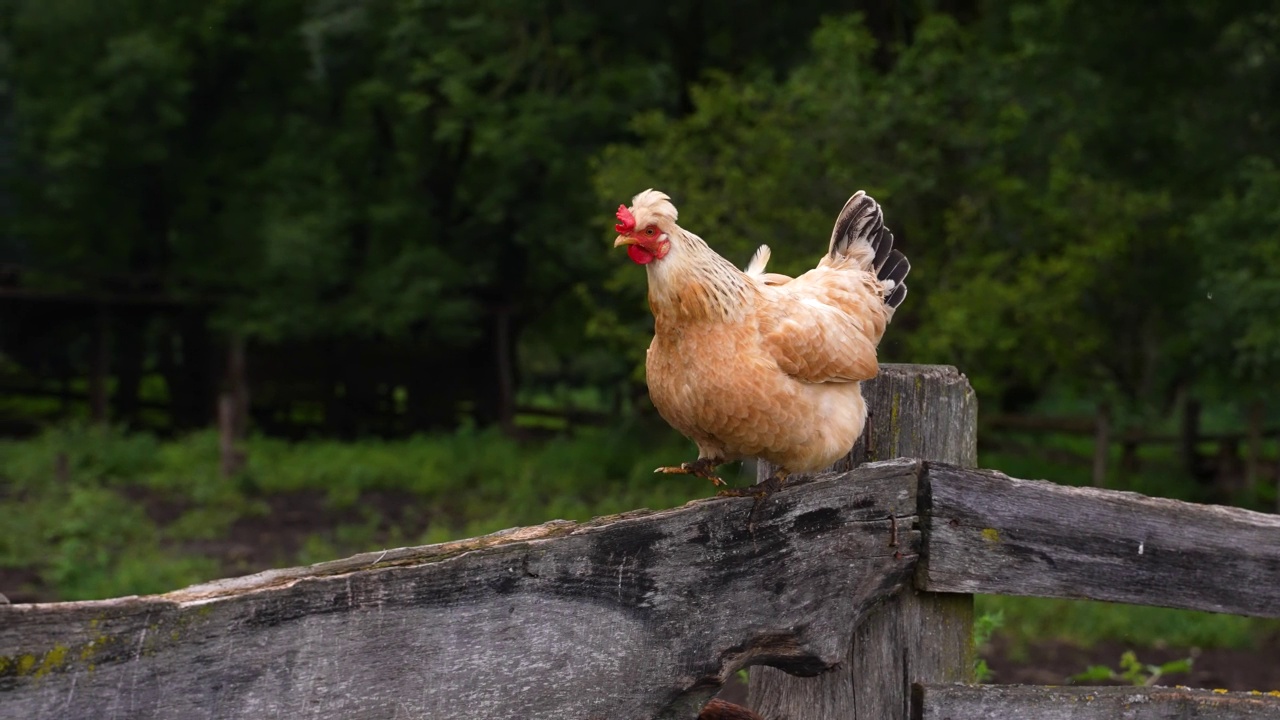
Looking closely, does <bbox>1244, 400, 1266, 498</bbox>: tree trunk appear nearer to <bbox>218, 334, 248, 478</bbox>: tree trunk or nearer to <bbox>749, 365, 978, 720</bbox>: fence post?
<bbox>218, 334, 248, 478</bbox>: tree trunk

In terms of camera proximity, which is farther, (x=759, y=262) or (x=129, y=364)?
(x=129, y=364)

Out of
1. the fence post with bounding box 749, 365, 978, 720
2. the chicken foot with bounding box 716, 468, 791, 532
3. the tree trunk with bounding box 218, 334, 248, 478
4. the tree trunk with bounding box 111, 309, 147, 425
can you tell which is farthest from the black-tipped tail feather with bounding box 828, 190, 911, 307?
the tree trunk with bounding box 111, 309, 147, 425

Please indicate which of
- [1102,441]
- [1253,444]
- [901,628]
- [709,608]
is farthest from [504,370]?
[709,608]

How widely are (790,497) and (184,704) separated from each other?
113 centimetres

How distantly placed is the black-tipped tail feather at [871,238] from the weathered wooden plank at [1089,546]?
0.99 metres

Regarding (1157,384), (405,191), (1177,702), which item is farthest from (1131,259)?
(1177,702)

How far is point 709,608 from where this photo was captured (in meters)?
2.19

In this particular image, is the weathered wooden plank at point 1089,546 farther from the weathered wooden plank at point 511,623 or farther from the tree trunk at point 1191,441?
the tree trunk at point 1191,441

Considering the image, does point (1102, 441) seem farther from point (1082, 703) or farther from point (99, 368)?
point (99, 368)

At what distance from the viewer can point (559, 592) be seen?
204cm

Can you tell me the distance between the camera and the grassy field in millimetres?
8969

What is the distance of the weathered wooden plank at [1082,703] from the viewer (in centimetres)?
237

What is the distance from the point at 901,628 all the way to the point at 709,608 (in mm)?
483

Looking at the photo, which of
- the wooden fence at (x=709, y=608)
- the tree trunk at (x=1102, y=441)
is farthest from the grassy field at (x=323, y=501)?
the wooden fence at (x=709, y=608)
